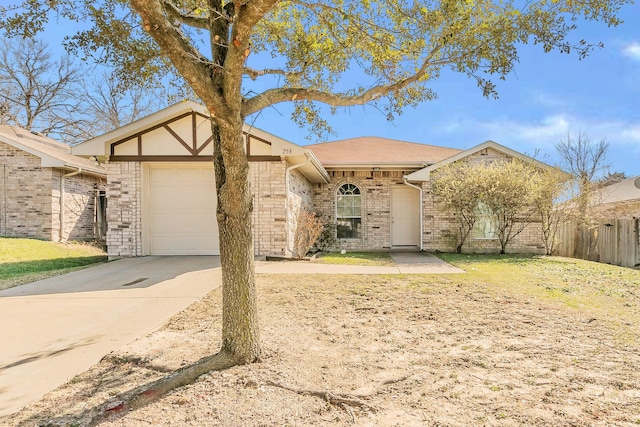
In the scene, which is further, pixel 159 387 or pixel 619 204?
pixel 619 204

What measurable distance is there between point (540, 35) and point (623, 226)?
1092 centimetres

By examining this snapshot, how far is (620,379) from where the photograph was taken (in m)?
3.07

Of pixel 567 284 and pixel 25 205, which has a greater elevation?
pixel 25 205

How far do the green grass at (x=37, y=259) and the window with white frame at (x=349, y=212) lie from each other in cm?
802

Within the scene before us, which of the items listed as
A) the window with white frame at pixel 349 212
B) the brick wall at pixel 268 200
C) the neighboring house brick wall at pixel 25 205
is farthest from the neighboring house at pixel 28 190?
the window with white frame at pixel 349 212

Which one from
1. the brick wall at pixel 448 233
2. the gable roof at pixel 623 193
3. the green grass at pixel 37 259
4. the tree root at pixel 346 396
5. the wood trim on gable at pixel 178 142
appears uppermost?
the wood trim on gable at pixel 178 142

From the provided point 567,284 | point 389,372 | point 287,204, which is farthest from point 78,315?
point 567,284

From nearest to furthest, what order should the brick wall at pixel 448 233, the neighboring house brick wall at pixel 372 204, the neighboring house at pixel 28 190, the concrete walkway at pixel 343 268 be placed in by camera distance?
the concrete walkway at pixel 343 268 → the brick wall at pixel 448 233 → the neighboring house at pixel 28 190 → the neighboring house brick wall at pixel 372 204

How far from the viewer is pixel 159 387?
2.88 m

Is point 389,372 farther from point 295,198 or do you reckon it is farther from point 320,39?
point 295,198

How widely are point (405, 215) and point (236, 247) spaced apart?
12174 millimetres

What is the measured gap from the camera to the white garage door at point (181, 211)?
10.6 metres

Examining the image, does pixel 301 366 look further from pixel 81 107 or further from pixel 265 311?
pixel 81 107

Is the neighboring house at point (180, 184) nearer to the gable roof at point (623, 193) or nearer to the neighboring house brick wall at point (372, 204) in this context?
the neighboring house brick wall at point (372, 204)
